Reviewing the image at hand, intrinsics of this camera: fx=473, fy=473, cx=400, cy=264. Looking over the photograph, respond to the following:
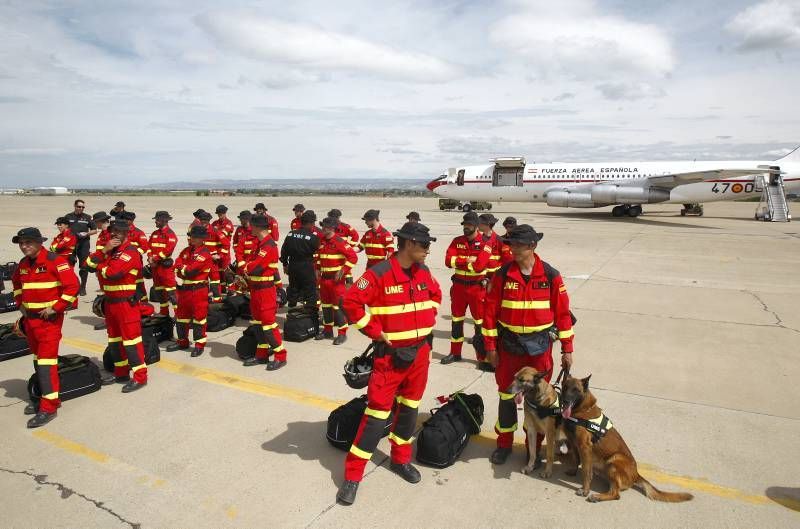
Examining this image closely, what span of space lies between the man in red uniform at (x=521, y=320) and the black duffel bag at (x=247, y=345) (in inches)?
157

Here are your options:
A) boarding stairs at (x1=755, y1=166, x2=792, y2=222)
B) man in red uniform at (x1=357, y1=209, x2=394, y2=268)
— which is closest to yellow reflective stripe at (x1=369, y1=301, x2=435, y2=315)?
→ man in red uniform at (x1=357, y1=209, x2=394, y2=268)

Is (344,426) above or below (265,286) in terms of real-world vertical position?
below

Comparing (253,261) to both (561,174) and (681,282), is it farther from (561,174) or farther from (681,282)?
(561,174)

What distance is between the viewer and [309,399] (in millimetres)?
5715

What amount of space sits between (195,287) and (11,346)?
287 centimetres

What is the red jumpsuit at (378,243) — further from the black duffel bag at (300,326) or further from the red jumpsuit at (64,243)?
the red jumpsuit at (64,243)

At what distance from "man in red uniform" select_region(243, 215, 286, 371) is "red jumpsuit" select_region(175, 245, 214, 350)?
0.95m

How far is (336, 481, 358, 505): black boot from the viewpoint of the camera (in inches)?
150

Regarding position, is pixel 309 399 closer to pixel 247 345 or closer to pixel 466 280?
pixel 247 345

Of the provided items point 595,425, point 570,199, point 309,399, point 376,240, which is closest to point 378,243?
point 376,240

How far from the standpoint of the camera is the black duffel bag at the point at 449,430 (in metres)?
4.31

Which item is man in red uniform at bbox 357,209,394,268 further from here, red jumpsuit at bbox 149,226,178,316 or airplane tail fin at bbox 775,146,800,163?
airplane tail fin at bbox 775,146,800,163

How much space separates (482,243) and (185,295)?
4.58m

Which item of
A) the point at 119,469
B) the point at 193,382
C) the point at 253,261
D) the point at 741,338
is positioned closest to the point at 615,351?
the point at 741,338
